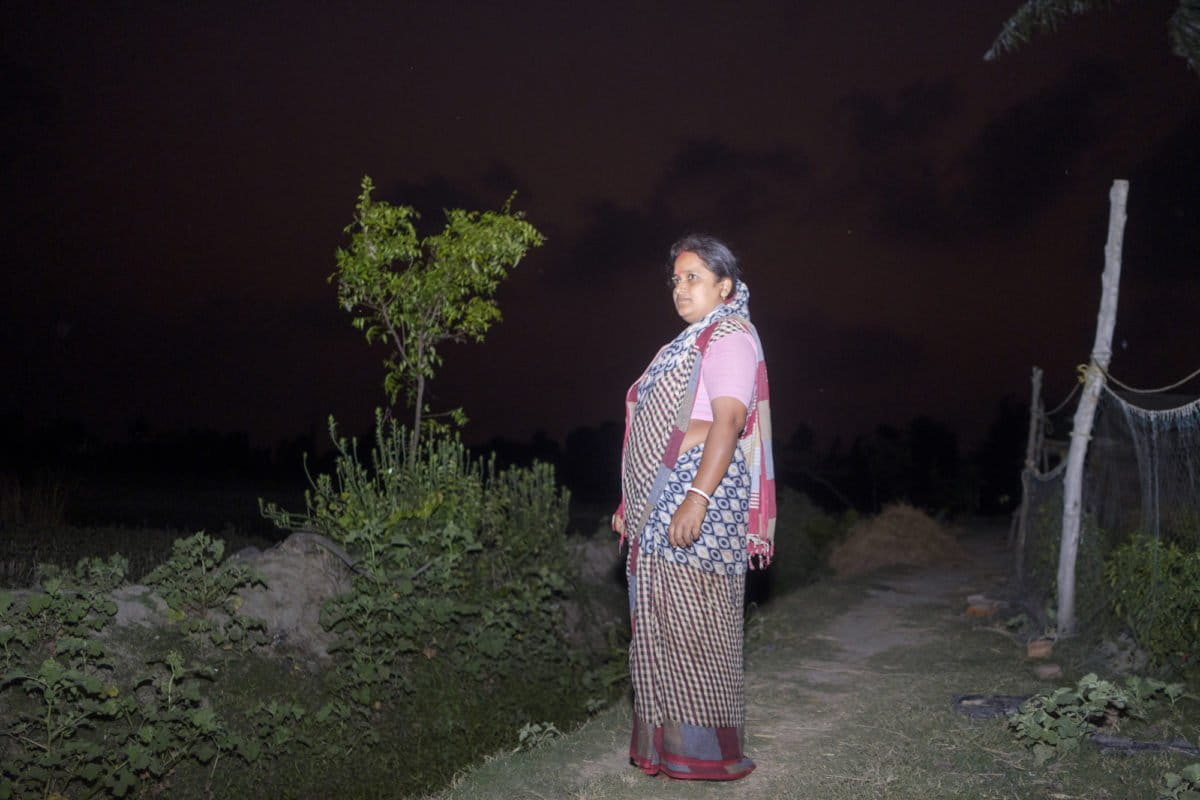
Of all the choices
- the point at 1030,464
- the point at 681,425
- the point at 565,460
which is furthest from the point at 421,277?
the point at 565,460

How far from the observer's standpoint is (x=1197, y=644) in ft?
17.5

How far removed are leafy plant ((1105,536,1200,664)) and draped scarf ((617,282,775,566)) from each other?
→ 279 centimetres

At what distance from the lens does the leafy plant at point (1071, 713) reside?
4293 millimetres

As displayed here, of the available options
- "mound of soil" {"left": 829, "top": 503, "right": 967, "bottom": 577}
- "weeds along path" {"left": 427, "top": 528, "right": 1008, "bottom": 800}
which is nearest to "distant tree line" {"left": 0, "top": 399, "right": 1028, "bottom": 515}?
"mound of soil" {"left": 829, "top": 503, "right": 967, "bottom": 577}

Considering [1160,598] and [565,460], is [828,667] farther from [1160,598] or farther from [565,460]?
[565,460]

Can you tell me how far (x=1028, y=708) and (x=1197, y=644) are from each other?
1.44 meters

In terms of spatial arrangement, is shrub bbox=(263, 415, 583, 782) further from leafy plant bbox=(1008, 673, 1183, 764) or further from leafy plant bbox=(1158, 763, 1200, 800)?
leafy plant bbox=(1158, 763, 1200, 800)

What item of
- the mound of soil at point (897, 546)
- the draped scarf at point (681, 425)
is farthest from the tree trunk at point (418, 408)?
the mound of soil at point (897, 546)

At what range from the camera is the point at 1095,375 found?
7.27 meters

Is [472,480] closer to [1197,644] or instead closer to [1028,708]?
[1028,708]

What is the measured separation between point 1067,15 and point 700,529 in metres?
8.39

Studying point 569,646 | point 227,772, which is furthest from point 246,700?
point 569,646

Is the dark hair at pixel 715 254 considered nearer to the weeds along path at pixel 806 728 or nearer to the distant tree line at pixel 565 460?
the weeds along path at pixel 806 728

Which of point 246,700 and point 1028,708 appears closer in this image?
point 1028,708
